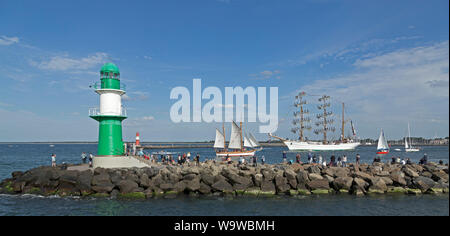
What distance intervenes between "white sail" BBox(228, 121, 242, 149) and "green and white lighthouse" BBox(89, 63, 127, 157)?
129 ft

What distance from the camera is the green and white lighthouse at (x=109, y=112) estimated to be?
2256 centimetres

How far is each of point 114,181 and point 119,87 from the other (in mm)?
7540

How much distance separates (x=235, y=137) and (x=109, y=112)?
4168 centimetres

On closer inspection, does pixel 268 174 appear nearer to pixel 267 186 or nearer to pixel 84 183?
pixel 267 186

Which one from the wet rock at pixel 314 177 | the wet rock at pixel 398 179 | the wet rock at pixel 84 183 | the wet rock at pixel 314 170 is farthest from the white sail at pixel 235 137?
the wet rock at pixel 84 183

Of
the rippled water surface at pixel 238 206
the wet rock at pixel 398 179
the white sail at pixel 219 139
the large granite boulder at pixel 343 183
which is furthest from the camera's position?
the white sail at pixel 219 139

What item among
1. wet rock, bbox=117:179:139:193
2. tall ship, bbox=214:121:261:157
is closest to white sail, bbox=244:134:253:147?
tall ship, bbox=214:121:261:157

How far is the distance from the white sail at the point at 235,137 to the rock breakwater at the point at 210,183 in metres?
40.2

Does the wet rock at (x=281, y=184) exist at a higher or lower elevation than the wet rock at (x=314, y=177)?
lower

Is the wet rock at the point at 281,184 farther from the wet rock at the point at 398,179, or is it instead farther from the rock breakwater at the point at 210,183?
the wet rock at the point at 398,179

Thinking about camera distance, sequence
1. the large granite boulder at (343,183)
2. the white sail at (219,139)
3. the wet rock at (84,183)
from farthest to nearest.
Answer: the white sail at (219,139) → the large granite boulder at (343,183) → the wet rock at (84,183)

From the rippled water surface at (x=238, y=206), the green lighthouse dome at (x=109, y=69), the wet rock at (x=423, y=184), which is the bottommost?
the rippled water surface at (x=238, y=206)

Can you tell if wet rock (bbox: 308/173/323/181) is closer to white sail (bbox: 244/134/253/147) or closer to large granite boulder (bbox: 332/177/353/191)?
large granite boulder (bbox: 332/177/353/191)

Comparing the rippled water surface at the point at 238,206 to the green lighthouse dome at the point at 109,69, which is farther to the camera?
the green lighthouse dome at the point at 109,69
